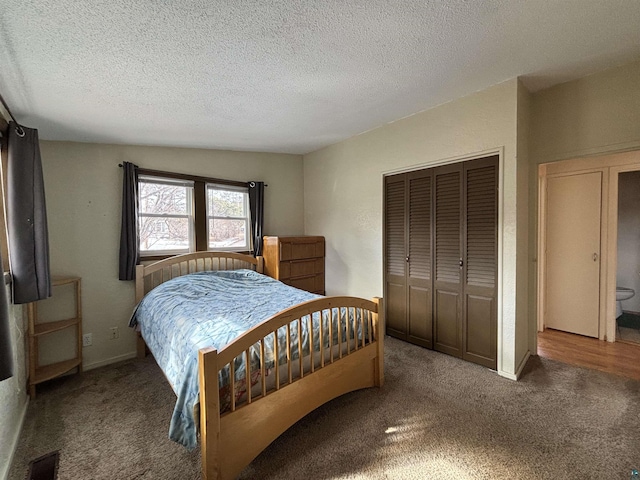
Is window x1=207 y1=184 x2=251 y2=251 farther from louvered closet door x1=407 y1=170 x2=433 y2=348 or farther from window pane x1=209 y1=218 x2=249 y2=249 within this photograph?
louvered closet door x1=407 y1=170 x2=433 y2=348

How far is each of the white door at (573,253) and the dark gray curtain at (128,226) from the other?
16.1 ft

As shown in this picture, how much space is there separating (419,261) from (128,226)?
10.3ft

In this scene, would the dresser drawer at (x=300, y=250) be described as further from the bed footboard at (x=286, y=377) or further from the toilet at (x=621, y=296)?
the toilet at (x=621, y=296)

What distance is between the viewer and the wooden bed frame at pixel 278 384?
4.47 feet

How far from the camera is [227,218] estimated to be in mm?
3816

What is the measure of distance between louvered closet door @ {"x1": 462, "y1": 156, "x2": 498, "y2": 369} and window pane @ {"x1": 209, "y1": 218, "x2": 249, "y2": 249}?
9.15 feet

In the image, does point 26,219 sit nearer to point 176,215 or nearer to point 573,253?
point 176,215

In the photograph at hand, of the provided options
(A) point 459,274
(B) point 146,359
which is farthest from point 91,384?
(A) point 459,274

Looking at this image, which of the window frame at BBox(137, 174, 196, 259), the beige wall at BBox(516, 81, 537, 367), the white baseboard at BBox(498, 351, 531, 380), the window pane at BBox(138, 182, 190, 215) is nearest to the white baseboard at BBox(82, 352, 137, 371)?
the window frame at BBox(137, 174, 196, 259)

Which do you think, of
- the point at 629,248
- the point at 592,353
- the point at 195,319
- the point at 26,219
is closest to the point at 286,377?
the point at 195,319

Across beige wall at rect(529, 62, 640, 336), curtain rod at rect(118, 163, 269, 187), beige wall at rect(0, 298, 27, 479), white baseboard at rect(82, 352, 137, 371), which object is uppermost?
beige wall at rect(529, 62, 640, 336)

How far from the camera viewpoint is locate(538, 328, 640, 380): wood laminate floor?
8.45ft

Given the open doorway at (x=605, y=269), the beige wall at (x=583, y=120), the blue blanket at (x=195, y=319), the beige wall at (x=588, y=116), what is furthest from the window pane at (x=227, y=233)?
the open doorway at (x=605, y=269)

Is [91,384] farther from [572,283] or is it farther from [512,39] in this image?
[572,283]
